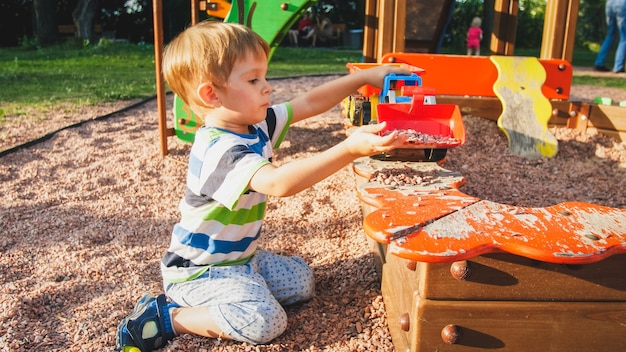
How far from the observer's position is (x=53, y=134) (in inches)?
157

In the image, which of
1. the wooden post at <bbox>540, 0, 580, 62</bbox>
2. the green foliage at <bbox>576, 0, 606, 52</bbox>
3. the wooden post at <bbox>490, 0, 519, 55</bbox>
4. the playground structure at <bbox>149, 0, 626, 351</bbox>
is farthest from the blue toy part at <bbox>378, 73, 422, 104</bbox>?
the green foliage at <bbox>576, 0, 606, 52</bbox>

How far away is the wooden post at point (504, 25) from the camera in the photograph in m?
4.81

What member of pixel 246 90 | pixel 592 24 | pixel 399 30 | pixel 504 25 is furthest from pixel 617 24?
pixel 592 24

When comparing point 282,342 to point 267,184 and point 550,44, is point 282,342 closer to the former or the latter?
point 267,184

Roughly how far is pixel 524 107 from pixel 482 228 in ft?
8.29

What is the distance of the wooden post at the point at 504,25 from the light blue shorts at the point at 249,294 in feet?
12.1

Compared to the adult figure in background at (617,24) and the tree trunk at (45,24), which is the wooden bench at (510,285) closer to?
the adult figure in background at (617,24)

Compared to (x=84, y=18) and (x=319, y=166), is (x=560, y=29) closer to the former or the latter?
(x=319, y=166)

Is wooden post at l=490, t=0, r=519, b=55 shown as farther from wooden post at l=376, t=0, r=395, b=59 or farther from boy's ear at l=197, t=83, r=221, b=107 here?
boy's ear at l=197, t=83, r=221, b=107

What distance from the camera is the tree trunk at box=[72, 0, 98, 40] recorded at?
12.4 metres

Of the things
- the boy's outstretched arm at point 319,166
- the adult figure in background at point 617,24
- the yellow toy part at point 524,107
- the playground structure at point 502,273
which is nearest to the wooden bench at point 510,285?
the playground structure at point 502,273

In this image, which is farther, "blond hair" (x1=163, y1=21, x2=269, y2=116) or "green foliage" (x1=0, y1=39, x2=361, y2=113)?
"green foliage" (x1=0, y1=39, x2=361, y2=113)

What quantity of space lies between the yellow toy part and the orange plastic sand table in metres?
2.03

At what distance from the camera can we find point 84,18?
12414 millimetres
